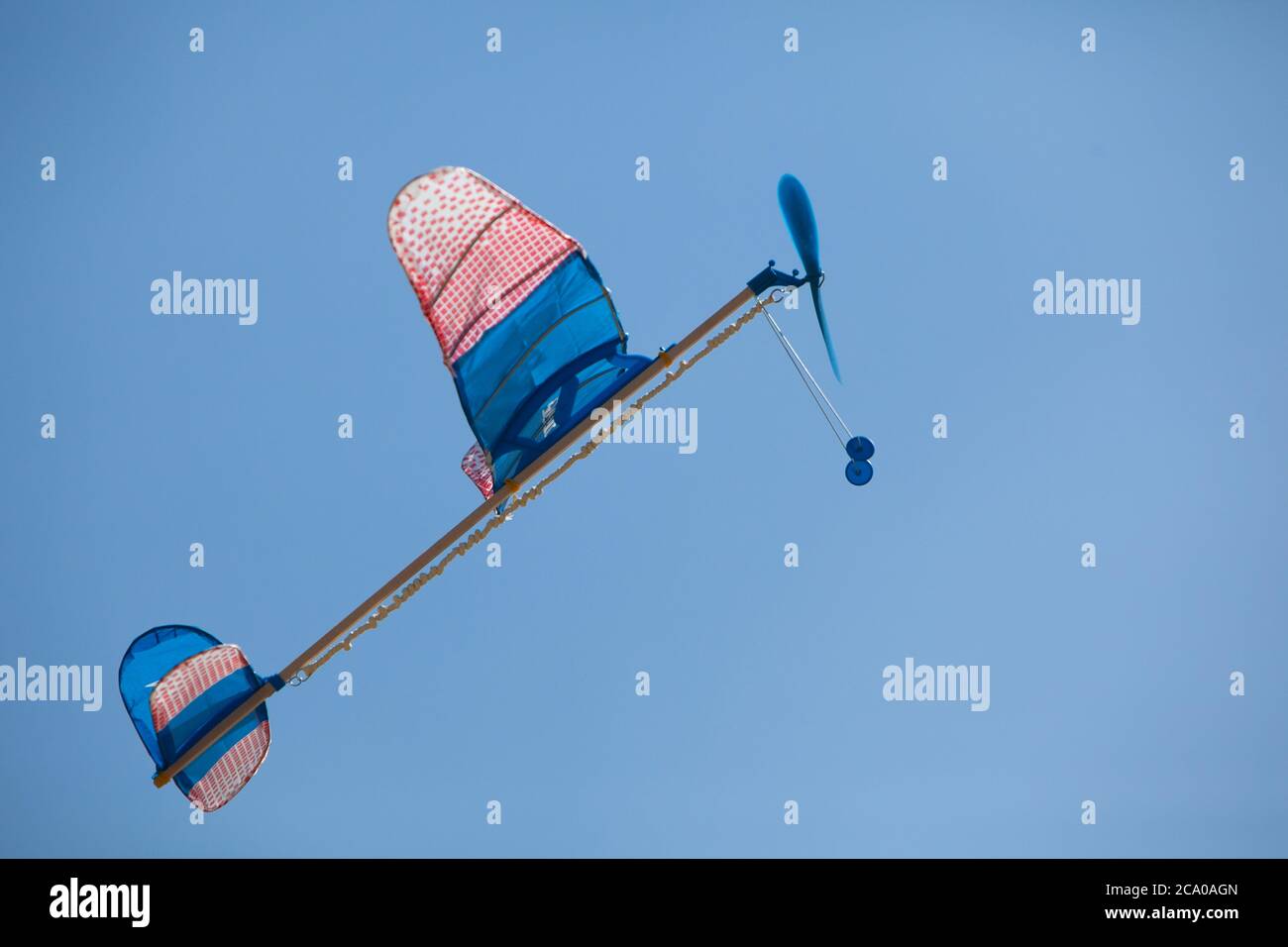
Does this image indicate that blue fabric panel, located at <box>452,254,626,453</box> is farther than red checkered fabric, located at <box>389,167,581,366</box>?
Yes

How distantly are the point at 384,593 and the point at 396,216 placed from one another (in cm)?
364

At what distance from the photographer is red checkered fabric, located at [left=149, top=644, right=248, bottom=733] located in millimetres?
15219

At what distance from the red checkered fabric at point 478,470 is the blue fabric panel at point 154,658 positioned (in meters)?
2.91

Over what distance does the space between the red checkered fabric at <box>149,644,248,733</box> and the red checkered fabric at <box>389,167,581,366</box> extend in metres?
4.08

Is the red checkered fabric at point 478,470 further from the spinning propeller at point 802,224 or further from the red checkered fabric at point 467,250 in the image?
the spinning propeller at point 802,224

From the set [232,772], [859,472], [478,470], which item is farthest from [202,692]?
[859,472]

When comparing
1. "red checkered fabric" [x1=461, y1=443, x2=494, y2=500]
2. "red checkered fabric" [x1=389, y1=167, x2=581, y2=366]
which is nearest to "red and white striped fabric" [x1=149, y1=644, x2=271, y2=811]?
"red checkered fabric" [x1=461, y1=443, x2=494, y2=500]

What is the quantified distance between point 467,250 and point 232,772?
5935mm

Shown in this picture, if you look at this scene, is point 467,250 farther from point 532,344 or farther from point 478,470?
point 478,470

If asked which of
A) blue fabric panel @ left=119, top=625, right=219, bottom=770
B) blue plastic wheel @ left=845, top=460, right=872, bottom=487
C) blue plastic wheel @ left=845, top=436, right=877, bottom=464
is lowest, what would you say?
blue fabric panel @ left=119, top=625, right=219, bottom=770

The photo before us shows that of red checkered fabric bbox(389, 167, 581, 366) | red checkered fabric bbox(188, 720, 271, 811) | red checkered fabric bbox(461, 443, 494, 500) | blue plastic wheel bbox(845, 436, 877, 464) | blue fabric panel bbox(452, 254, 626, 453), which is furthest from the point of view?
red checkered fabric bbox(188, 720, 271, 811)

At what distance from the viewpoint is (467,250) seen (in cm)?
1336

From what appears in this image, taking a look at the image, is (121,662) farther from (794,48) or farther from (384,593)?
(794,48)

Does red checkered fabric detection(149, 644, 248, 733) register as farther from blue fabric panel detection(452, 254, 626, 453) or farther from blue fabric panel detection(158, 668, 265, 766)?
blue fabric panel detection(452, 254, 626, 453)
